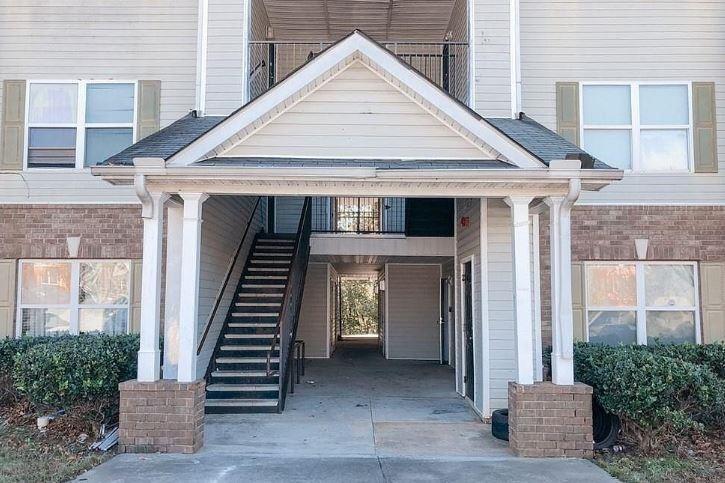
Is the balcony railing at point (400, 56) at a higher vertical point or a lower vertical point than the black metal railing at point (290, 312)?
higher

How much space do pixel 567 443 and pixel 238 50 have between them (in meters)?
7.22

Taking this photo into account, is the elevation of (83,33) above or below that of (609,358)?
above

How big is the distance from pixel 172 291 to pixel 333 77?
3.34 metres

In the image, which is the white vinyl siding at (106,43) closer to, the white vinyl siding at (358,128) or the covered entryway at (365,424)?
the white vinyl siding at (358,128)

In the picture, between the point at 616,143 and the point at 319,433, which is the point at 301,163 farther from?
the point at 616,143

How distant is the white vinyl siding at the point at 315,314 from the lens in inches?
618

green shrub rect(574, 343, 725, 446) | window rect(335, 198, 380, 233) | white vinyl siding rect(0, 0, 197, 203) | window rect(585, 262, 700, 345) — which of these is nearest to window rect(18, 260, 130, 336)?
white vinyl siding rect(0, 0, 197, 203)

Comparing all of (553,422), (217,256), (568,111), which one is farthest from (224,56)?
(553,422)

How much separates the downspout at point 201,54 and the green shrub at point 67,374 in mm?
3989

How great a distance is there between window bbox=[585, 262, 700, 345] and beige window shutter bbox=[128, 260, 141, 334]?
22.9 ft

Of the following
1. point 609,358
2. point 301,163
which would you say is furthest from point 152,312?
point 609,358

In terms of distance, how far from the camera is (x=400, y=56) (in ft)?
40.7

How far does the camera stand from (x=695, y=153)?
9.48 meters

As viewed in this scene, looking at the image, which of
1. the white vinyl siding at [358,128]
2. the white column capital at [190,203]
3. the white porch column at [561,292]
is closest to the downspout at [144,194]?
the white column capital at [190,203]
